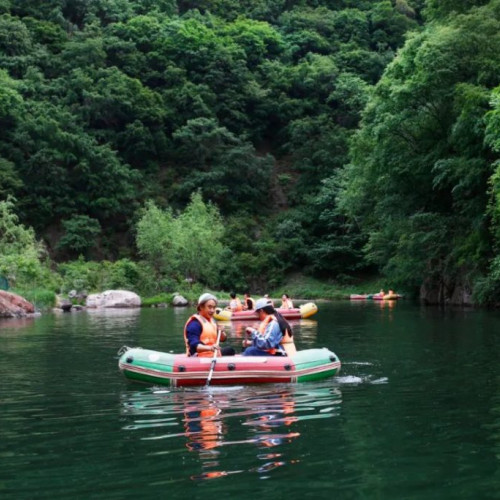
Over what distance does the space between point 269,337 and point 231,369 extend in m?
0.86

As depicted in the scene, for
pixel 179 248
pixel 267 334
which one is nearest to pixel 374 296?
pixel 179 248

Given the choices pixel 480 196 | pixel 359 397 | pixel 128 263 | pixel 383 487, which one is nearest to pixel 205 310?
pixel 359 397

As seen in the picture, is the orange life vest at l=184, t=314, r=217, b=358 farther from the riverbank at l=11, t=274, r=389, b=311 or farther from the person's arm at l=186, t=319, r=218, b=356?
the riverbank at l=11, t=274, r=389, b=311

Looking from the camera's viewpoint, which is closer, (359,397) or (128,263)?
(359,397)

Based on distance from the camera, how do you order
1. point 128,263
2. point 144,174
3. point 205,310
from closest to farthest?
point 205,310 < point 128,263 < point 144,174

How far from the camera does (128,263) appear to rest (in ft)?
139

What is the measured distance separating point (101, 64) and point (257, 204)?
604 inches

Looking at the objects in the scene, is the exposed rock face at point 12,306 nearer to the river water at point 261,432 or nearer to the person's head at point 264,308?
the river water at point 261,432

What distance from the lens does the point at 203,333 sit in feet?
35.9

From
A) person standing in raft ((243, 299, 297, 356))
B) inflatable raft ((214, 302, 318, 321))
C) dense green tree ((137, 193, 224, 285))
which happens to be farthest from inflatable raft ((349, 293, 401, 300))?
person standing in raft ((243, 299, 297, 356))

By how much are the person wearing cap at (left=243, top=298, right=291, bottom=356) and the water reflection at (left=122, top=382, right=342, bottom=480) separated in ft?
2.62

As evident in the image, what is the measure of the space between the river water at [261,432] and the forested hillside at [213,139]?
Result: 1941 centimetres

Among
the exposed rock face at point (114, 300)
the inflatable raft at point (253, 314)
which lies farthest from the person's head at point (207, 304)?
the exposed rock face at point (114, 300)

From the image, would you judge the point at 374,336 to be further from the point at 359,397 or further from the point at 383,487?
the point at 383,487
